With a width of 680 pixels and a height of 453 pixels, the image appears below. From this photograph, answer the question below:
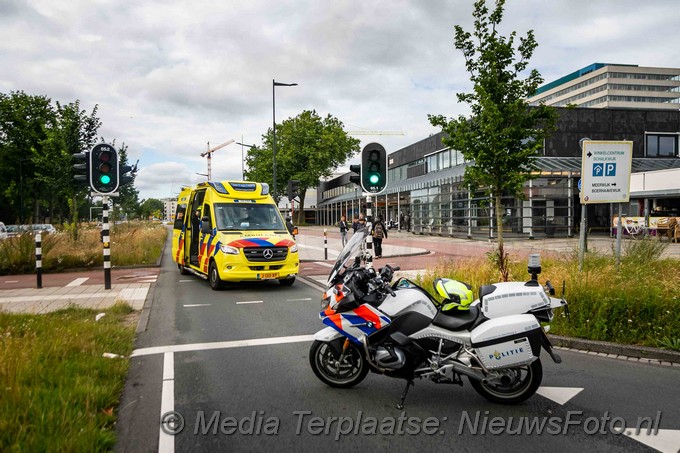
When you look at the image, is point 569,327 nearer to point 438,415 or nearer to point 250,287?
point 438,415

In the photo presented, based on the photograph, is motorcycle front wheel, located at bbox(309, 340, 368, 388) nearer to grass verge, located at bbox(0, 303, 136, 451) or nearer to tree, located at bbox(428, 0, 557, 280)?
grass verge, located at bbox(0, 303, 136, 451)

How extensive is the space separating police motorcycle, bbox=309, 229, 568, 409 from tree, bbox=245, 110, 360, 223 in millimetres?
57329

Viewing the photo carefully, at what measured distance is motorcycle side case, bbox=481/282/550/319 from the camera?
4188 millimetres

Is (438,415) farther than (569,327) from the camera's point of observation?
No

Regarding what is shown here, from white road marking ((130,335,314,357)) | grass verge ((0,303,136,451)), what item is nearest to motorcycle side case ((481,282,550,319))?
white road marking ((130,335,314,357))

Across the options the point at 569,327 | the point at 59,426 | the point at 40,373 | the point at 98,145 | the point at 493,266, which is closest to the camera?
the point at 59,426

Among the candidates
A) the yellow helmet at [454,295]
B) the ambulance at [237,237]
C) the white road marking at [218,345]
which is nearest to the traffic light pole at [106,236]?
the ambulance at [237,237]

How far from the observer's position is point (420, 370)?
4352 millimetres

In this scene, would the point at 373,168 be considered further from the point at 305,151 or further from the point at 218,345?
the point at 305,151

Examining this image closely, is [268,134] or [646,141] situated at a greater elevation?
[268,134]

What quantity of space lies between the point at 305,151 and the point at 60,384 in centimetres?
5990

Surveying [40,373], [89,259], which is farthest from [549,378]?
[89,259]

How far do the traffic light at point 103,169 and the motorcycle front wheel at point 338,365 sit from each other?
26.2 ft

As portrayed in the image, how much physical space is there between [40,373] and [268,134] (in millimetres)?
65090
